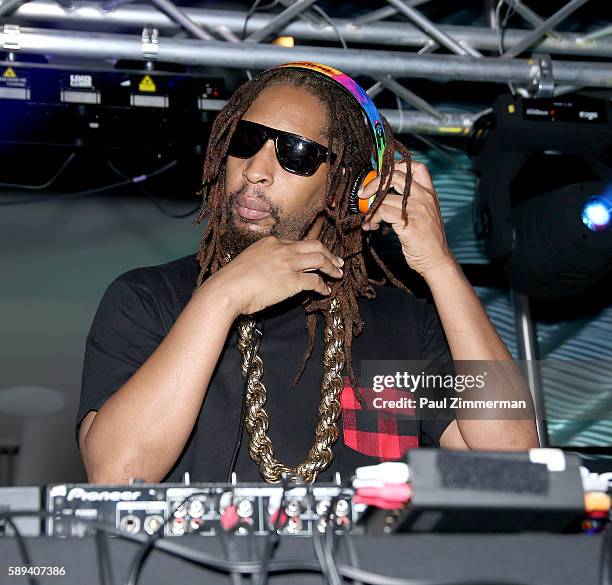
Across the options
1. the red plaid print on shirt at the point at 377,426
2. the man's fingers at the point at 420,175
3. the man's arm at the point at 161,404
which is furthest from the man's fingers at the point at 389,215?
the man's arm at the point at 161,404

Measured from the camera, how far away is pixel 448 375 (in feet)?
7.06

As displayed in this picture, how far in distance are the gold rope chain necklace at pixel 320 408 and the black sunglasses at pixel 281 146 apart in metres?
0.33

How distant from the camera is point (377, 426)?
208 centimetres

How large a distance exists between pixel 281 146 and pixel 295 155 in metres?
0.04

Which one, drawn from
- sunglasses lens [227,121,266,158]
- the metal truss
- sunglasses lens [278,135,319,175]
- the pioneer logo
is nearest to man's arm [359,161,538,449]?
sunglasses lens [278,135,319,175]

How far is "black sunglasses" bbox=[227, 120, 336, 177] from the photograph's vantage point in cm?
212

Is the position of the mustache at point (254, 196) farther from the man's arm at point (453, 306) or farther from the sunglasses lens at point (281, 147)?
the man's arm at point (453, 306)

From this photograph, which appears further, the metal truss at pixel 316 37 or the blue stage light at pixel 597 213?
the blue stage light at pixel 597 213

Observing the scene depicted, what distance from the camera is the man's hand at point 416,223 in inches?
81.2

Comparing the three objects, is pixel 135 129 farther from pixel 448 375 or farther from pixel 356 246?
pixel 448 375

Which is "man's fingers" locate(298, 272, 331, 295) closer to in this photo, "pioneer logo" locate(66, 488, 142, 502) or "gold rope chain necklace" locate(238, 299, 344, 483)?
"gold rope chain necklace" locate(238, 299, 344, 483)

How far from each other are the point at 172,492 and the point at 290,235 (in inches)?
45.0

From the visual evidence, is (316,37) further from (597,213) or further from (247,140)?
(247,140)

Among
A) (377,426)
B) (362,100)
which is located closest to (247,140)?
(362,100)
